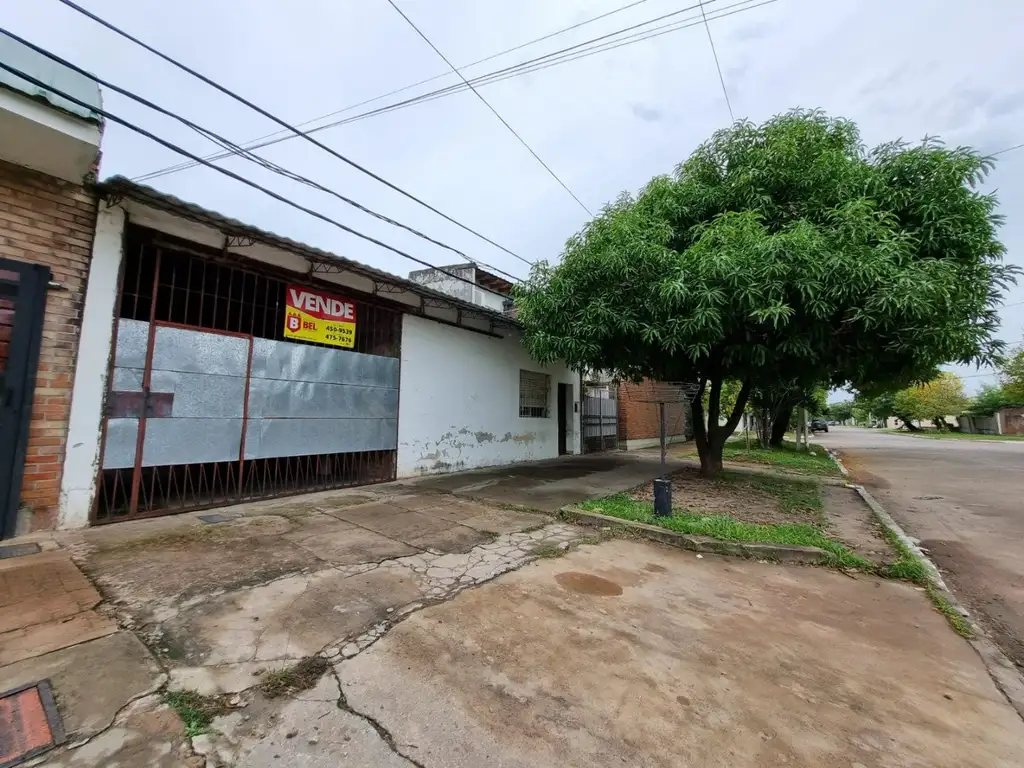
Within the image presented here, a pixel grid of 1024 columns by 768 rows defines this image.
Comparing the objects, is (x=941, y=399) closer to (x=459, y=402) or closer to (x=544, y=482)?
(x=544, y=482)

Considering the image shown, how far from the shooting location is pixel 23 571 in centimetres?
362

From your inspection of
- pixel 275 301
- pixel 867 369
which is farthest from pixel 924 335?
pixel 275 301

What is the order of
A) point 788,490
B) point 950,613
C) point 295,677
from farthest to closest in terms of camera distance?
point 788,490 → point 950,613 → point 295,677

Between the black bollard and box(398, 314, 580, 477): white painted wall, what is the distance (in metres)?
5.04

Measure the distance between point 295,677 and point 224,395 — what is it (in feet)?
16.3

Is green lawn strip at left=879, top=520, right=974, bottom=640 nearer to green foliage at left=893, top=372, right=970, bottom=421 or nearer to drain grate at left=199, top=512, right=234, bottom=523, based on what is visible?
drain grate at left=199, top=512, right=234, bottom=523

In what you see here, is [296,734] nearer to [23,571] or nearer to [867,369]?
[23,571]

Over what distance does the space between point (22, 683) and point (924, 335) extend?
9296 mm

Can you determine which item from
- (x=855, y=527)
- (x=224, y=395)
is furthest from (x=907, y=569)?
(x=224, y=395)

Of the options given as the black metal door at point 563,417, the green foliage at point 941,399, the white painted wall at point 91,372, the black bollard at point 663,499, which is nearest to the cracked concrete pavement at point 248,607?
the white painted wall at point 91,372

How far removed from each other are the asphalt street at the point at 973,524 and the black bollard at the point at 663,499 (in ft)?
8.94

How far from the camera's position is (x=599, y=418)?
16234 millimetres

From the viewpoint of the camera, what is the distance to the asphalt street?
3.85 m

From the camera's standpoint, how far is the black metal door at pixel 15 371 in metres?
4.31
